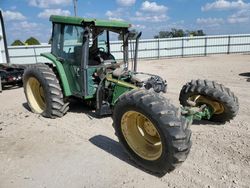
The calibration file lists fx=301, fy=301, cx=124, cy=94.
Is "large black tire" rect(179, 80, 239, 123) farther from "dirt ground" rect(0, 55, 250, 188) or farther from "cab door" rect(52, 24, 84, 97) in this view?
"cab door" rect(52, 24, 84, 97)

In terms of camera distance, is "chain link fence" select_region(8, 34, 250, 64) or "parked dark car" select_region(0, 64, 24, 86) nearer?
"parked dark car" select_region(0, 64, 24, 86)

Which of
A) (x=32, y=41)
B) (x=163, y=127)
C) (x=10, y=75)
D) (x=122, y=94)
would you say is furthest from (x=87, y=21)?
(x=32, y=41)

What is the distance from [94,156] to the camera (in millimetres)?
4648

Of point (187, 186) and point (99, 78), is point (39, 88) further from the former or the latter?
point (187, 186)

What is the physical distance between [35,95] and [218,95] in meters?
4.37

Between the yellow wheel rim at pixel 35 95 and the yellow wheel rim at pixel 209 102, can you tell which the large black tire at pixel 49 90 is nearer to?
the yellow wheel rim at pixel 35 95

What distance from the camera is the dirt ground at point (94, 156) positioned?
3875 mm

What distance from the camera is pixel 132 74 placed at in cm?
610

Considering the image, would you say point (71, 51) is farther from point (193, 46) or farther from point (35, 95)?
point (193, 46)

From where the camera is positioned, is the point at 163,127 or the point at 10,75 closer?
the point at 163,127

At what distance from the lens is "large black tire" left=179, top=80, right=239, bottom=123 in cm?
514

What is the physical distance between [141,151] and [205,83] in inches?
76.0

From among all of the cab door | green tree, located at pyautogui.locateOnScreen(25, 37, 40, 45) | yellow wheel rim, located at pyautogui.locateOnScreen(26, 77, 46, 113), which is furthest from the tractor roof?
green tree, located at pyautogui.locateOnScreen(25, 37, 40, 45)

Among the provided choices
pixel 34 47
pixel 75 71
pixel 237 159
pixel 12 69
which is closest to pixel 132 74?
pixel 75 71
